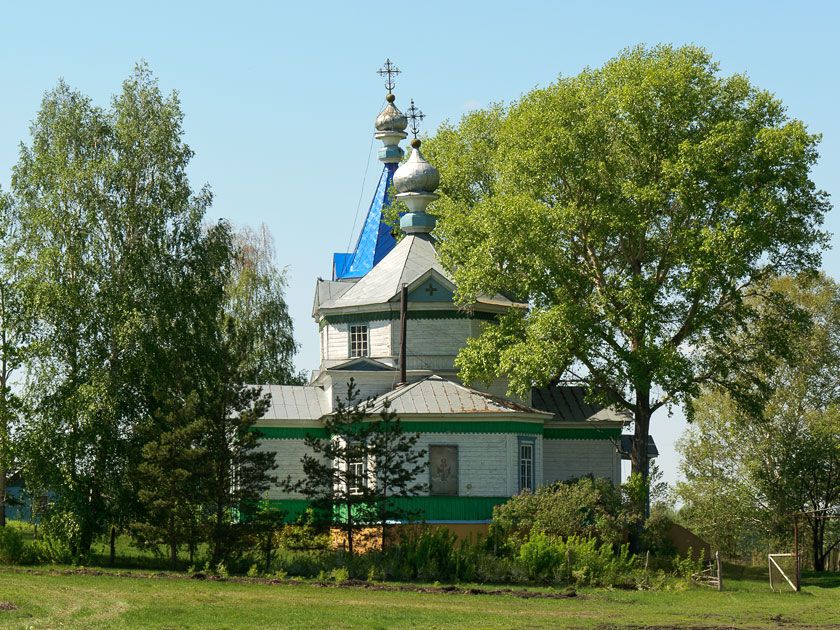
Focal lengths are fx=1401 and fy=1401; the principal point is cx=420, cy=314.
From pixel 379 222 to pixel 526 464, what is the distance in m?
18.4

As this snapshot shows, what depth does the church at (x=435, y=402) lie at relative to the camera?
125ft

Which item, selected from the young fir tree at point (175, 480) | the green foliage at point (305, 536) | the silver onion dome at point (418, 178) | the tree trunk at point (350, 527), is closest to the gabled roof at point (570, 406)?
the silver onion dome at point (418, 178)

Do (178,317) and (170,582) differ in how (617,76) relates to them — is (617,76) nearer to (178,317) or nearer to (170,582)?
(178,317)

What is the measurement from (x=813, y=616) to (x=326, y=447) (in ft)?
38.3

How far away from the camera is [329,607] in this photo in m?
25.6

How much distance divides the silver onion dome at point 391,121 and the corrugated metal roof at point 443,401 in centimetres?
2235

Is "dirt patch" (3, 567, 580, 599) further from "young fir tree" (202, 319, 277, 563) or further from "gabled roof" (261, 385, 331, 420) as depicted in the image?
"gabled roof" (261, 385, 331, 420)

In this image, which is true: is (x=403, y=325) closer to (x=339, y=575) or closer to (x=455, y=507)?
(x=455, y=507)

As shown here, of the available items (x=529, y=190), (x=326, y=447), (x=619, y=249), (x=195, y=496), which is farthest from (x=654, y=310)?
(x=195, y=496)

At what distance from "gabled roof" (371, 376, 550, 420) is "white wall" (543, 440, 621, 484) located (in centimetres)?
316

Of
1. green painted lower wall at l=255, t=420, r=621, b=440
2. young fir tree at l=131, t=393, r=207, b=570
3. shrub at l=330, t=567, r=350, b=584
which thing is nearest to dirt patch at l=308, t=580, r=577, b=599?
shrub at l=330, t=567, r=350, b=584

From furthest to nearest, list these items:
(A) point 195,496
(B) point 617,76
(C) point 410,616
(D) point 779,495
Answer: (D) point 779,495 → (B) point 617,76 → (A) point 195,496 → (C) point 410,616

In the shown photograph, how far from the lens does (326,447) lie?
3284 centimetres

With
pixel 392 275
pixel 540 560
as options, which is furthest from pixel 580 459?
pixel 540 560
